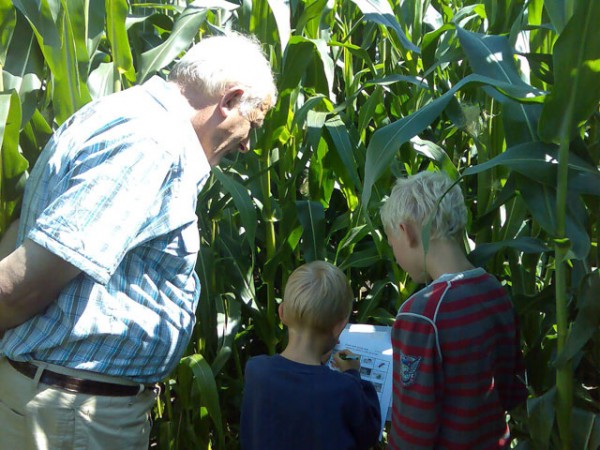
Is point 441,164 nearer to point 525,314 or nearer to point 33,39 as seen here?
point 525,314

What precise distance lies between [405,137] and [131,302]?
687 millimetres

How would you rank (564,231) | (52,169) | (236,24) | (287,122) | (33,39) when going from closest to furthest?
(52,169) → (564,231) → (33,39) → (287,122) → (236,24)

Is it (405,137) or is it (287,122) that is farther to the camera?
(287,122)

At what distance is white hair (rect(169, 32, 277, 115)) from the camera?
176 cm

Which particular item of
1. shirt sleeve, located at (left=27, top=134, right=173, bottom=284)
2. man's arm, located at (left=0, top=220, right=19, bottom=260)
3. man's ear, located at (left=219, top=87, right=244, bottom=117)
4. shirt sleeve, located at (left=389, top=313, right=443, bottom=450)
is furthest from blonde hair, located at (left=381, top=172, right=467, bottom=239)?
man's arm, located at (left=0, top=220, right=19, bottom=260)

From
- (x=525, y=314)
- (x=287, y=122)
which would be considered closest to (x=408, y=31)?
(x=287, y=122)

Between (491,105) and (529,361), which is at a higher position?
(491,105)

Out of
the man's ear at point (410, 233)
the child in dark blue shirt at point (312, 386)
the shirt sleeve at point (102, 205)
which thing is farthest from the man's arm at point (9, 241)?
the man's ear at point (410, 233)

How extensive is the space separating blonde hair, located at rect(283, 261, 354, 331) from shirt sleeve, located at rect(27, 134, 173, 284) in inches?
20.6

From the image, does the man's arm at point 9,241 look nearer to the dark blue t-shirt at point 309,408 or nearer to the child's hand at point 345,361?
the dark blue t-shirt at point 309,408

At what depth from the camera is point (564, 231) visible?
1742 millimetres

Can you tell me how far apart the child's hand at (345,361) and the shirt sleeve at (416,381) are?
0.18 meters

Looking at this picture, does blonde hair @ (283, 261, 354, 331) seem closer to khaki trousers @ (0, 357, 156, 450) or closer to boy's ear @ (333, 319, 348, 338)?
boy's ear @ (333, 319, 348, 338)

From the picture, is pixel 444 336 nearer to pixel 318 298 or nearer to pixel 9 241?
pixel 318 298
